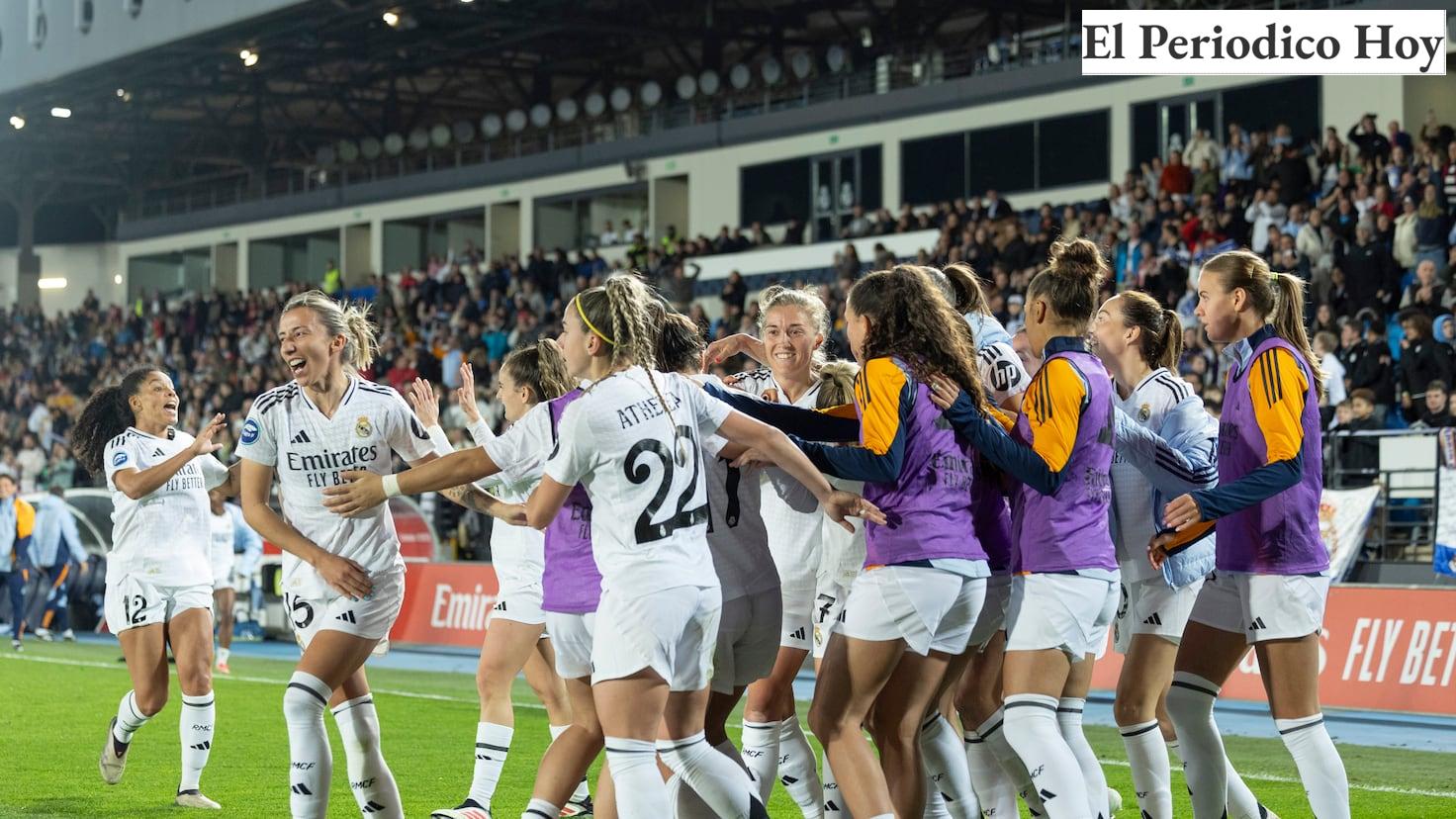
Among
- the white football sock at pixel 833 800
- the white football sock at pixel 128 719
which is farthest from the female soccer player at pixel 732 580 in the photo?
the white football sock at pixel 128 719

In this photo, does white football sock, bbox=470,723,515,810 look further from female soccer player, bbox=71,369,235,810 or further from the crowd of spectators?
the crowd of spectators

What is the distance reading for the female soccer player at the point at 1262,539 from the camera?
239 inches

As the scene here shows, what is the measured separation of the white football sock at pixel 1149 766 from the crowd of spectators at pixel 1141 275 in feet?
8.34

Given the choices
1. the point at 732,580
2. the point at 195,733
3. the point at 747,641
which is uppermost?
the point at 732,580

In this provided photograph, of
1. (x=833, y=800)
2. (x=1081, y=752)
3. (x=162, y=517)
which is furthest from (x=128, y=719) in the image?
(x=1081, y=752)

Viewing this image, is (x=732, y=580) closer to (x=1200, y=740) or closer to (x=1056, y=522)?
(x=1056, y=522)

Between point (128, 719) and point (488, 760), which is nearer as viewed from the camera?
point (488, 760)

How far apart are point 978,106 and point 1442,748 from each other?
2188cm

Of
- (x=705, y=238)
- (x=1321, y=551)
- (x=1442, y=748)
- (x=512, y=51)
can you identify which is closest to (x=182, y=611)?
(x=1321, y=551)

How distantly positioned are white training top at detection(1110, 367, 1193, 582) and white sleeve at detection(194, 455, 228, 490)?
516 cm

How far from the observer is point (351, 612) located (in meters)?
6.59

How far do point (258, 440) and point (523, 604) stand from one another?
1879 millimetres

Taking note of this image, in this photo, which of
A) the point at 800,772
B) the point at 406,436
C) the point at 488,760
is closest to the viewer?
the point at 406,436

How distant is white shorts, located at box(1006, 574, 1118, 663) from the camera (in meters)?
5.77
